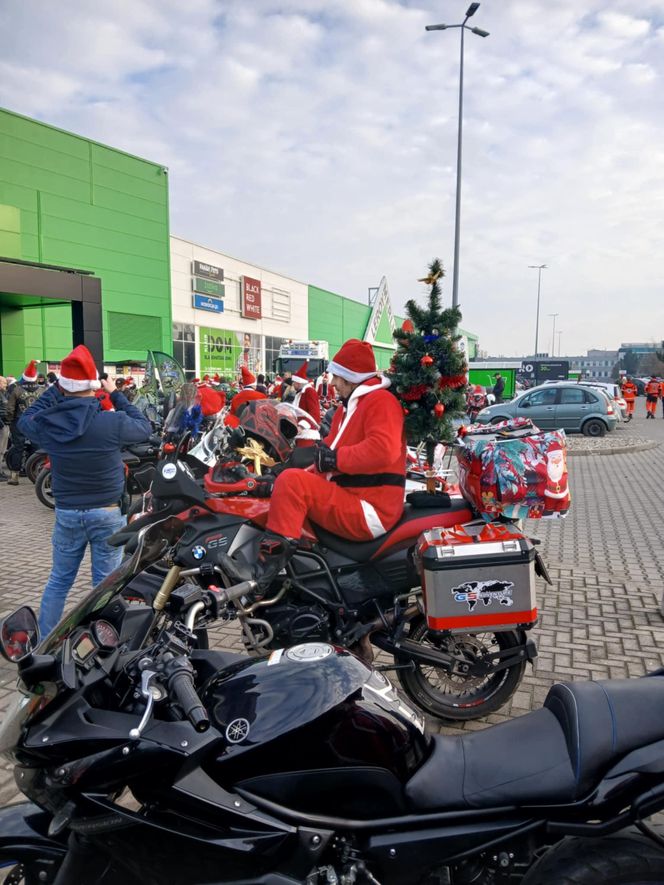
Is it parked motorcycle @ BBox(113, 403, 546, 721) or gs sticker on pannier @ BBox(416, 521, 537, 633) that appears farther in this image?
parked motorcycle @ BBox(113, 403, 546, 721)

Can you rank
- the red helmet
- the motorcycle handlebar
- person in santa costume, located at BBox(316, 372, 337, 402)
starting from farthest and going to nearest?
person in santa costume, located at BBox(316, 372, 337, 402) → the red helmet → the motorcycle handlebar

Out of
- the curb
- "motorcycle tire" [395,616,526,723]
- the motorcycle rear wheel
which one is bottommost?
the curb

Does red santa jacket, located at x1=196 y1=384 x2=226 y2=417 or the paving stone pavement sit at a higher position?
red santa jacket, located at x1=196 y1=384 x2=226 y2=417

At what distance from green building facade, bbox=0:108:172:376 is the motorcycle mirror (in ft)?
79.6

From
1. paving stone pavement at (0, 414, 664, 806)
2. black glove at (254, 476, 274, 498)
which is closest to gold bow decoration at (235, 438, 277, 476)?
black glove at (254, 476, 274, 498)

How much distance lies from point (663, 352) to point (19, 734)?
73113 mm

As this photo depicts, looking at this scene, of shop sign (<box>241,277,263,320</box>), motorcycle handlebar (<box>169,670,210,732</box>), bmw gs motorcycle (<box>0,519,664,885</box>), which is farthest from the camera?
shop sign (<box>241,277,263,320</box>)

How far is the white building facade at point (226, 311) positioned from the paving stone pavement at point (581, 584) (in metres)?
24.0

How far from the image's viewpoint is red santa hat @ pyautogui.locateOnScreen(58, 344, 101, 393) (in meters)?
4.41

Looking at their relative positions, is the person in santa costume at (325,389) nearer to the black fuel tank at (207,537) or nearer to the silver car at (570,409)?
the silver car at (570,409)

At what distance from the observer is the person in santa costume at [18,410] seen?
11.6 m

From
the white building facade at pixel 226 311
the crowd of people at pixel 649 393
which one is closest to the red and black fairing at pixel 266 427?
the crowd of people at pixel 649 393

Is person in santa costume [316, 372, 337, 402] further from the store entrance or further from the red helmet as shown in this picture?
the red helmet

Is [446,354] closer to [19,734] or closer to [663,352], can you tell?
[19,734]
